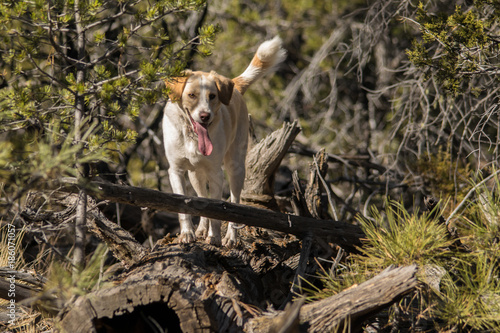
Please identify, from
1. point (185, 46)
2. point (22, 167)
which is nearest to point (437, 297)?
point (185, 46)

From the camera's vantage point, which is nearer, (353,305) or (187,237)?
(353,305)

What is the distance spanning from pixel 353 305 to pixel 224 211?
1.18 m

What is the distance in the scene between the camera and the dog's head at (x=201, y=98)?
434 centimetres

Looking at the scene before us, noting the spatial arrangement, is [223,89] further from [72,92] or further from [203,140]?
[72,92]

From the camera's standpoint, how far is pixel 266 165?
5.35 meters

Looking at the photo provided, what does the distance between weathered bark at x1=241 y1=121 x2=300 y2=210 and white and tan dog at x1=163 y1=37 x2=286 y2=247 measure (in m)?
0.35

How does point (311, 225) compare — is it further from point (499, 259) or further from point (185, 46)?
point (185, 46)

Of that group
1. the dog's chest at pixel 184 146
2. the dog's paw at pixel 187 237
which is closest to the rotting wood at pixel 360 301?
the dog's paw at pixel 187 237

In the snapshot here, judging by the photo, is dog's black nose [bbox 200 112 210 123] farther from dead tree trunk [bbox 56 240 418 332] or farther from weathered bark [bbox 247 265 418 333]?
weathered bark [bbox 247 265 418 333]

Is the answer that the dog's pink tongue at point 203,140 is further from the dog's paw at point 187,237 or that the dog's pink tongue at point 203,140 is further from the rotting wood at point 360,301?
the rotting wood at point 360,301

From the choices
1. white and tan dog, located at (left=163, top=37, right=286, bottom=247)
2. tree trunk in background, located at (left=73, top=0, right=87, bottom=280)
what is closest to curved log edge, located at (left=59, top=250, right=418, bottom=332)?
tree trunk in background, located at (left=73, top=0, right=87, bottom=280)

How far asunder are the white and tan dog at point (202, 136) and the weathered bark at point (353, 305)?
149cm

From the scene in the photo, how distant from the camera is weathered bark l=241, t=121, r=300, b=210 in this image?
532cm

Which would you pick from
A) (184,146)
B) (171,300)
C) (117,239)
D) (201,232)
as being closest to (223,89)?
(184,146)
